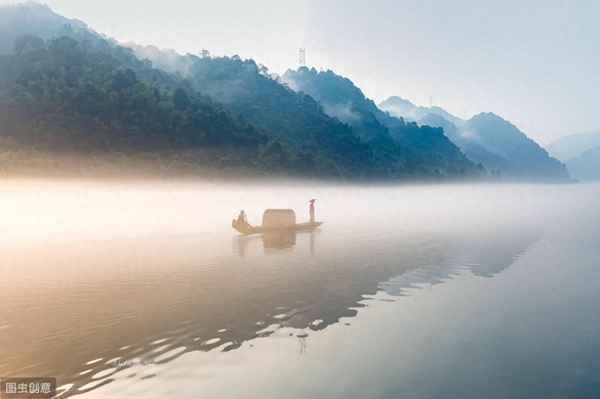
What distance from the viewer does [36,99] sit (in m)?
138

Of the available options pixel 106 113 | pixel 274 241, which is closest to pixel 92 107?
pixel 106 113

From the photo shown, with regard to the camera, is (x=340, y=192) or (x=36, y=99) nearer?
(x=36, y=99)

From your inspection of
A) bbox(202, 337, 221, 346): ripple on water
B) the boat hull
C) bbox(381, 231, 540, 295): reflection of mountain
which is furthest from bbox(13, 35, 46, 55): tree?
bbox(202, 337, 221, 346): ripple on water

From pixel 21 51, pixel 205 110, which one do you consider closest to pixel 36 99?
pixel 21 51

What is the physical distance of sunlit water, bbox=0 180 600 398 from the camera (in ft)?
51.1

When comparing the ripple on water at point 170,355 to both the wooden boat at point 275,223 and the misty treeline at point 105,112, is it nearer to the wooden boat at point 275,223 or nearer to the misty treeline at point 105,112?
the wooden boat at point 275,223

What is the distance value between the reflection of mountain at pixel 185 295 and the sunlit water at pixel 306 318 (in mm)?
126

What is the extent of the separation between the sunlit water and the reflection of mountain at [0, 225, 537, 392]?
126mm

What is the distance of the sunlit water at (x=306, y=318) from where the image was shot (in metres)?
15.6

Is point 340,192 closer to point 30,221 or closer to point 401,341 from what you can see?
point 30,221

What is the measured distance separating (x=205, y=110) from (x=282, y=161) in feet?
120

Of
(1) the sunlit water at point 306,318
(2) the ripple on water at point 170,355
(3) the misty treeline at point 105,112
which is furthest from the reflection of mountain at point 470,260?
(3) the misty treeline at point 105,112

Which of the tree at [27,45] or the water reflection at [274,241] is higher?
the tree at [27,45]

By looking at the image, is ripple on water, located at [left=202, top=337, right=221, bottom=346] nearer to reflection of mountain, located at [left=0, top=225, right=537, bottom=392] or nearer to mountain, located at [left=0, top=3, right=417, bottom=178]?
reflection of mountain, located at [left=0, top=225, right=537, bottom=392]
